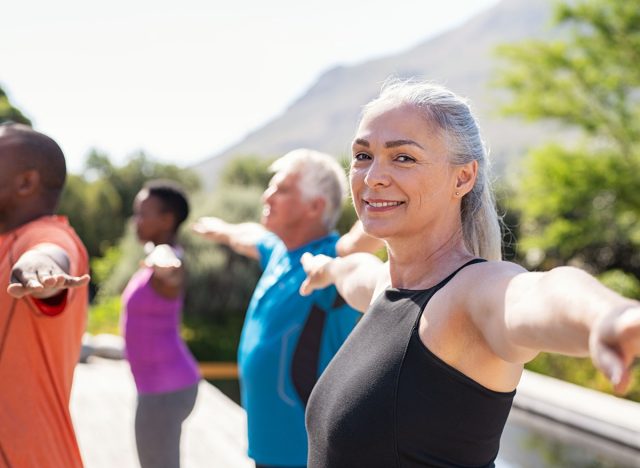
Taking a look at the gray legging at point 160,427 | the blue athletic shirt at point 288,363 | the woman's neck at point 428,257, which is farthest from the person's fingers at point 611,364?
the gray legging at point 160,427

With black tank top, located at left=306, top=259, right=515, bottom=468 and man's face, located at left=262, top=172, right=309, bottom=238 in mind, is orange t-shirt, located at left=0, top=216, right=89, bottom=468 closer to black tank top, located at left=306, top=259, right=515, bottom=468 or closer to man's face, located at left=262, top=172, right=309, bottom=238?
black tank top, located at left=306, top=259, right=515, bottom=468

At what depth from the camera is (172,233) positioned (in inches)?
167

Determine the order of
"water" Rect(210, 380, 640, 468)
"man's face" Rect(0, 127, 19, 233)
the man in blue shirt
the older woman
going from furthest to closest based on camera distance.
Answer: "water" Rect(210, 380, 640, 468) < the man in blue shirt < "man's face" Rect(0, 127, 19, 233) < the older woman

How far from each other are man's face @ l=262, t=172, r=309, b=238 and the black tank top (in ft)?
5.27

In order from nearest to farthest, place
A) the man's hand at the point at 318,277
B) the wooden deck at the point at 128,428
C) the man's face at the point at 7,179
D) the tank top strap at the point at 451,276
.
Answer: the tank top strap at the point at 451,276, the man's face at the point at 7,179, the man's hand at the point at 318,277, the wooden deck at the point at 128,428

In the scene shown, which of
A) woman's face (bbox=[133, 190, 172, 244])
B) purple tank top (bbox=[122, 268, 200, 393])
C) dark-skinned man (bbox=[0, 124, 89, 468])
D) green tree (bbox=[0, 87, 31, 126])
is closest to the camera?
dark-skinned man (bbox=[0, 124, 89, 468])

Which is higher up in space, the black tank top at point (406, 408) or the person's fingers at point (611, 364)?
the person's fingers at point (611, 364)

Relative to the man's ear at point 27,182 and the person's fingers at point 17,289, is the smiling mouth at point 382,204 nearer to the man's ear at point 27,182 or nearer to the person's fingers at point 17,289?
the person's fingers at point 17,289

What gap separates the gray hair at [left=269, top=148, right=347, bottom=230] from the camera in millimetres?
3258

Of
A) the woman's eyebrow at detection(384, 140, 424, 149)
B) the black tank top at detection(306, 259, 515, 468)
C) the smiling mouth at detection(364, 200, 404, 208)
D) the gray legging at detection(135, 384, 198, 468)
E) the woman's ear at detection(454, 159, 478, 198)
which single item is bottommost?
the gray legging at detection(135, 384, 198, 468)

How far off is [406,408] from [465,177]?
483 millimetres

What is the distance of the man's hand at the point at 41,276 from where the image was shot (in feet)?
5.61

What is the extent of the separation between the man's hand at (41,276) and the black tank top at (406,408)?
0.62 meters

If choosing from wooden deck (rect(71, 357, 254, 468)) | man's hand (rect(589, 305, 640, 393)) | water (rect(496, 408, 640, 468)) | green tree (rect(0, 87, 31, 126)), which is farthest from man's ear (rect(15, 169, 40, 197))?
green tree (rect(0, 87, 31, 126))
